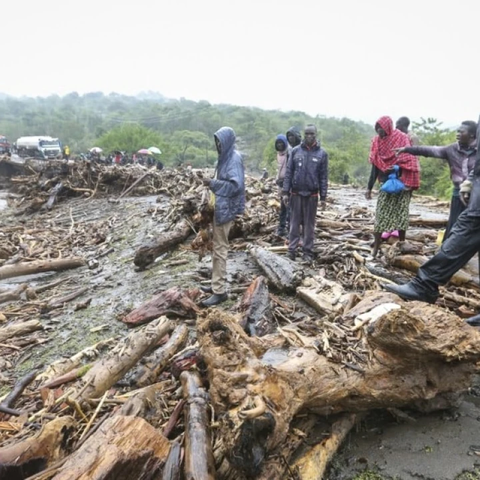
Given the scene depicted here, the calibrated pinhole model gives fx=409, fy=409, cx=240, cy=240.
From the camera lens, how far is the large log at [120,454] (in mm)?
2021

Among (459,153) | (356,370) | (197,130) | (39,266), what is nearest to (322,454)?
(356,370)

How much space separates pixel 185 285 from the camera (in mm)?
6125

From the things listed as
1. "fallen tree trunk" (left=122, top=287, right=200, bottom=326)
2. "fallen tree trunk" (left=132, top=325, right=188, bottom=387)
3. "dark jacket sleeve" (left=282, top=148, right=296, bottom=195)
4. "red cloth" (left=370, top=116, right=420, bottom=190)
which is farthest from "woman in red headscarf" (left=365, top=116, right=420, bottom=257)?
"fallen tree trunk" (left=132, top=325, right=188, bottom=387)

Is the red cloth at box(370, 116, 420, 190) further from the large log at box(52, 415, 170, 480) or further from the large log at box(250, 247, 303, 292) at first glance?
the large log at box(52, 415, 170, 480)

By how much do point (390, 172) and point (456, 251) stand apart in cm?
268

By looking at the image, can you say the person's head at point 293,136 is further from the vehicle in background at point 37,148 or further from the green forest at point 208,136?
the vehicle in background at point 37,148

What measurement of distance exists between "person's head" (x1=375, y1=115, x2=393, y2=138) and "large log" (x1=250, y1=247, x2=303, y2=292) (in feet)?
7.62

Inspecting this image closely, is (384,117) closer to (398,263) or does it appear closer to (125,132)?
(398,263)

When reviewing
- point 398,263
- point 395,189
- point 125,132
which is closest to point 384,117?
point 395,189

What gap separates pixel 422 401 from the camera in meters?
2.84

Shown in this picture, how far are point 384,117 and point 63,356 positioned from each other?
17.3ft

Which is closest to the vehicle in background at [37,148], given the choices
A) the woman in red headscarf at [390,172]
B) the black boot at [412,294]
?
the woman in red headscarf at [390,172]

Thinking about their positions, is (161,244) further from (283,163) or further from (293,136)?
(293,136)

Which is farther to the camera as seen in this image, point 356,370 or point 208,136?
point 208,136
